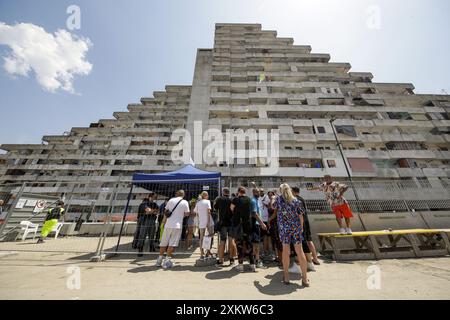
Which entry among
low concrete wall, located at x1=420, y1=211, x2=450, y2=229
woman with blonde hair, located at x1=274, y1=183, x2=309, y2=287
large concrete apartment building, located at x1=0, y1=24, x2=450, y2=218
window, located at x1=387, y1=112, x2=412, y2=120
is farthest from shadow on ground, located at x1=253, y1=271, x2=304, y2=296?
window, located at x1=387, y1=112, x2=412, y2=120

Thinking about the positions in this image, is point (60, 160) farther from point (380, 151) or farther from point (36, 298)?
point (380, 151)

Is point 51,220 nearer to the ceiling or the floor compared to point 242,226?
nearer to the ceiling

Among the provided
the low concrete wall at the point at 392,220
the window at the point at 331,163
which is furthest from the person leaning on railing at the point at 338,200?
the window at the point at 331,163

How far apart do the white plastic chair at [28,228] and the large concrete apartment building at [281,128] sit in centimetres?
1223

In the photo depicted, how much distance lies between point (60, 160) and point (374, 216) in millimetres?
48473

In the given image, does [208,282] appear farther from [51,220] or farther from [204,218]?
[51,220]

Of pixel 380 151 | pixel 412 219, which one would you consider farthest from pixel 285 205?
pixel 380 151

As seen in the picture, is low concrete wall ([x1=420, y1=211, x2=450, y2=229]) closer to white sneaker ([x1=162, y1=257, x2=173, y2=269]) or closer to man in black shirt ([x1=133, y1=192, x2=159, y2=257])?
white sneaker ([x1=162, y1=257, x2=173, y2=269])

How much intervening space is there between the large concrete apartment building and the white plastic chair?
40.1 ft

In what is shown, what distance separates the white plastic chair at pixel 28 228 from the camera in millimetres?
7795

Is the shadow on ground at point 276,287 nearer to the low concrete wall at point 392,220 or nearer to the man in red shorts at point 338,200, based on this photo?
the man in red shorts at point 338,200

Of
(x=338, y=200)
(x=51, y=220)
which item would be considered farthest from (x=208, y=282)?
(x=51, y=220)

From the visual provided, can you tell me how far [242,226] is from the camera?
4.01 meters

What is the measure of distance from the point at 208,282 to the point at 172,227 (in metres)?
1.58
